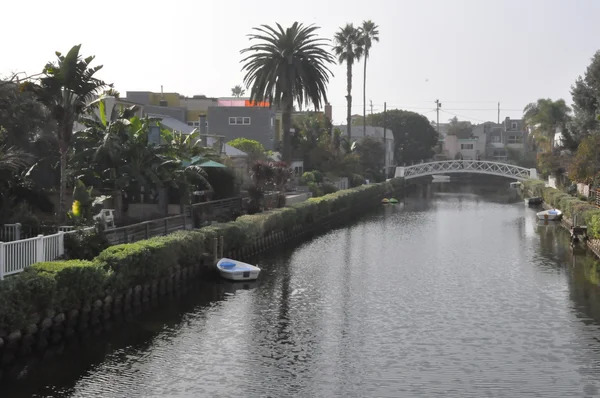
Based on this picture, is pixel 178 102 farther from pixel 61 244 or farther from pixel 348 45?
pixel 61 244

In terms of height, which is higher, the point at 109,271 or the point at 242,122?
the point at 242,122

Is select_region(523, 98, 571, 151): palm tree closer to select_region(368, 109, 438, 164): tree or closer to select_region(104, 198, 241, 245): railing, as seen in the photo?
select_region(368, 109, 438, 164): tree

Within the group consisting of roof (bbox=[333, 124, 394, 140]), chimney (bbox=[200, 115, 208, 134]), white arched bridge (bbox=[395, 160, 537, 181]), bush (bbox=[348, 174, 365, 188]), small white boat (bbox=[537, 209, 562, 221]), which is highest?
roof (bbox=[333, 124, 394, 140])

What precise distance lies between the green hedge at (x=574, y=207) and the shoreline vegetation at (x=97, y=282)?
22.2m

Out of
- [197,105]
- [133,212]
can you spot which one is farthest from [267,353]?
[197,105]

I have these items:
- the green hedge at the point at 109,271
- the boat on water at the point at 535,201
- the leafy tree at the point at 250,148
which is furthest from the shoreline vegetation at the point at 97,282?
the boat on water at the point at 535,201

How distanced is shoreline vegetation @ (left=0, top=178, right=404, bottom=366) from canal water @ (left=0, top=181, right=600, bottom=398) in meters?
1.12

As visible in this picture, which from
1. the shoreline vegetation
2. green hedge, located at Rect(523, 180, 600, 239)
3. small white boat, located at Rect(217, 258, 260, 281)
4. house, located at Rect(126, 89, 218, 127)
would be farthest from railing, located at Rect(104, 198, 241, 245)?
house, located at Rect(126, 89, 218, 127)

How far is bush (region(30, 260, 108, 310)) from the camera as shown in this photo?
26906 millimetres

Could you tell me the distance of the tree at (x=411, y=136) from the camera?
169 m

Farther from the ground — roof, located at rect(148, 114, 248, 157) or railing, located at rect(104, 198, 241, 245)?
roof, located at rect(148, 114, 248, 157)

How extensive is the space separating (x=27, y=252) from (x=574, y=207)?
48733 millimetres

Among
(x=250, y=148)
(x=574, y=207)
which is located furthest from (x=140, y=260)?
(x=250, y=148)

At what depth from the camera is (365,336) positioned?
101 feet
